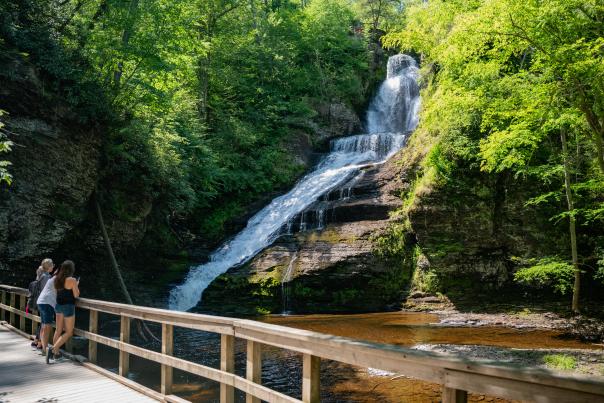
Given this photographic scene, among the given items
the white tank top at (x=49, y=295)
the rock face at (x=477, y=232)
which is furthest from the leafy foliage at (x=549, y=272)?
the white tank top at (x=49, y=295)

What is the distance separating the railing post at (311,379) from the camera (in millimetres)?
3180

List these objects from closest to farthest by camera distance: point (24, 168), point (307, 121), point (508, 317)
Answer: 1. point (24, 168)
2. point (508, 317)
3. point (307, 121)

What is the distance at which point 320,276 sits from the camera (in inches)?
680

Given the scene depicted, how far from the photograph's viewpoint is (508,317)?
1455cm

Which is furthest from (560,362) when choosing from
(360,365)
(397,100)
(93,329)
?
(397,100)

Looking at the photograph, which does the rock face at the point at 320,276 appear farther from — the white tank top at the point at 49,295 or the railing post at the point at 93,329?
the railing post at the point at 93,329

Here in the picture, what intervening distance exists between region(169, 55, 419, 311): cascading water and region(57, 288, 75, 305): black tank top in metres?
10.5

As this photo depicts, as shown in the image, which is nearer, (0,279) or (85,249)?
(0,279)

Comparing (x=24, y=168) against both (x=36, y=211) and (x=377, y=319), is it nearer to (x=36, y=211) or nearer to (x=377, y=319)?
(x=36, y=211)

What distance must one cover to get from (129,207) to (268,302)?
6317mm

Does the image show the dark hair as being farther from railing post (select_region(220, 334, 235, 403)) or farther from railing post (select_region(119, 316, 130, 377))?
railing post (select_region(220, 334, 235, 403))

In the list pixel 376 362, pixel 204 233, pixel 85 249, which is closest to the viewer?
pixel 376 362

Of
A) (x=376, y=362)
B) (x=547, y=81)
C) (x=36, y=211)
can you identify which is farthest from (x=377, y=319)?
(x=376, y=362)

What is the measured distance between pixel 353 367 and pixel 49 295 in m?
6.24
